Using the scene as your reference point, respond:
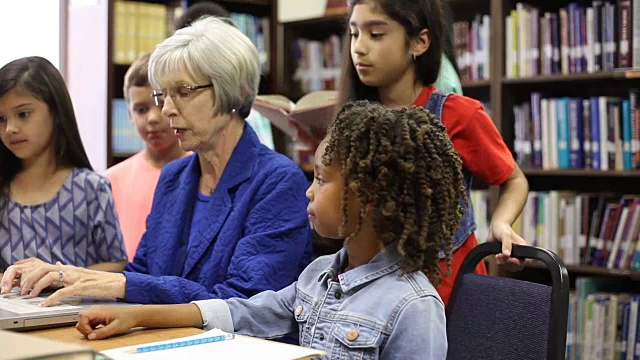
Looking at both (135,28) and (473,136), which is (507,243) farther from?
(135,28)

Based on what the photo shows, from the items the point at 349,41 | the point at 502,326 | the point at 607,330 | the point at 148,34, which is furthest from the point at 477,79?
the point at 502,326

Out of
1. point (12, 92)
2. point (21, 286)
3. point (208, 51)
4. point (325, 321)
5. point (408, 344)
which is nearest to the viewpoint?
point (408, 344)

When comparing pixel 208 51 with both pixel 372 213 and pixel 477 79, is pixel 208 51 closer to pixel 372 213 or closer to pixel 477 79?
pixel 372 213

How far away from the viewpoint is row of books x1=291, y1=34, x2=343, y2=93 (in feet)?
15.2

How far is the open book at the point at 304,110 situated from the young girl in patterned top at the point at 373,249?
738mm

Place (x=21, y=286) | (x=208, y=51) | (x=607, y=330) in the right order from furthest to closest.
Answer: (x=607, y=330)
(x=208, y=51)
(x=21, y=286)

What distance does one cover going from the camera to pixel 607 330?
11.2 feet

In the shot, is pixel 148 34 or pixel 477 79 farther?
pixel 148 34

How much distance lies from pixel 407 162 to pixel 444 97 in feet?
1.61

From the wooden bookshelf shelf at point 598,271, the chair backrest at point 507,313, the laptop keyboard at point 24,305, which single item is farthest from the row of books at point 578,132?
the laptop keyboard at point 24,305

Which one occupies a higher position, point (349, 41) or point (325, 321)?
point (349, 41)

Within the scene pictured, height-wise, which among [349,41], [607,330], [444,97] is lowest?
[607,330]

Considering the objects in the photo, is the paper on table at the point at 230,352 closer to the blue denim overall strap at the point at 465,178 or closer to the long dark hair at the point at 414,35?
the blue denim overall strap at the point at 465,178

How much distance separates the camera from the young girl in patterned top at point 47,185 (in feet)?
6.78
